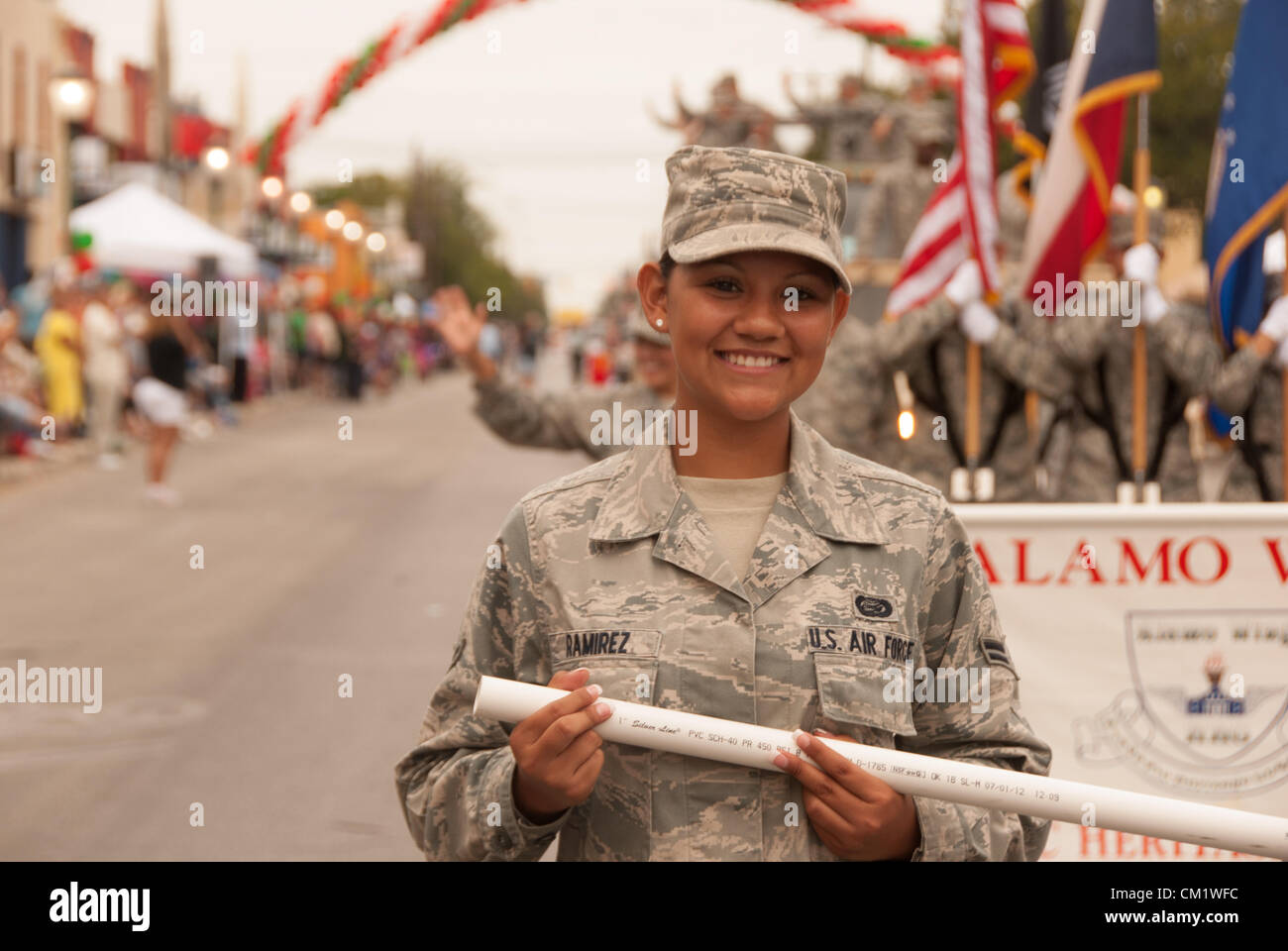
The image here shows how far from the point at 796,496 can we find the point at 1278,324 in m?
5.76

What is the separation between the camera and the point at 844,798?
89.7 inches

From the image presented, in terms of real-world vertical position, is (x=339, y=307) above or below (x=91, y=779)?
above

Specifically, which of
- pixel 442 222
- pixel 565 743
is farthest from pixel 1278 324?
pixel 442 222

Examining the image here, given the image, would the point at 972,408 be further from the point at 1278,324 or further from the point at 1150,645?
the point at 1150,645

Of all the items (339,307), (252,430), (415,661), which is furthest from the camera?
(339,307)

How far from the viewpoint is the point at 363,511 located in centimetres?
1697

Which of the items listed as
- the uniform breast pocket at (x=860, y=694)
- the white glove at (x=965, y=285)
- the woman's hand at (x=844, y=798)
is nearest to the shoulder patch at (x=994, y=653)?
the uniform breast pocket at (x=860, y=694)

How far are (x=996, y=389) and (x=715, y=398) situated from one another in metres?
6.16

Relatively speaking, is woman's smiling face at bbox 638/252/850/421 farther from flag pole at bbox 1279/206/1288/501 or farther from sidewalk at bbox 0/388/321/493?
sidewalk at bbox 0/388/321/493

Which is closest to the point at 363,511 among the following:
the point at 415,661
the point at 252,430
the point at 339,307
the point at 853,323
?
the point at 415,661

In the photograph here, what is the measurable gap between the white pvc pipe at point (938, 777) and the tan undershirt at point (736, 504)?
0.94 ft

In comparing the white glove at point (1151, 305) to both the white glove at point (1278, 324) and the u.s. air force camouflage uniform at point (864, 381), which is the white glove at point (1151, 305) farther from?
the u.s. air force camouflage uniform at point (864, 381)

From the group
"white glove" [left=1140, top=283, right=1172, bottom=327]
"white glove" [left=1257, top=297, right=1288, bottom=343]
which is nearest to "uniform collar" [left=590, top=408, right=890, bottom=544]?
"white glove" [left=1257, top=297, right=1288, bottom=343]

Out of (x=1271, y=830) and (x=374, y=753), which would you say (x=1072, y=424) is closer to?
(x=374, y=753)
